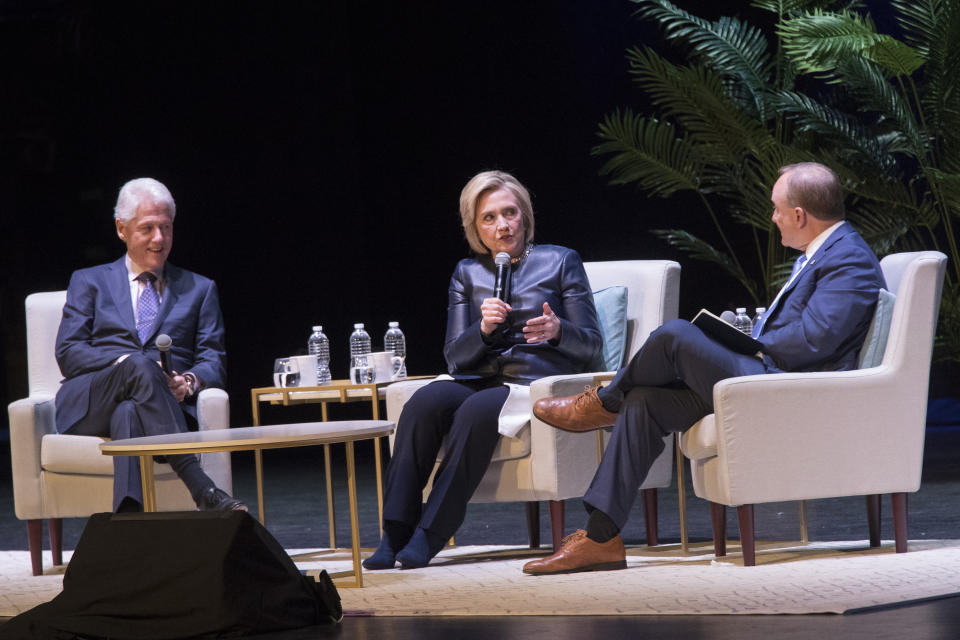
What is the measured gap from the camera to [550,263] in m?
4.09

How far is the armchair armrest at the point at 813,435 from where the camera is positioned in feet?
11.1

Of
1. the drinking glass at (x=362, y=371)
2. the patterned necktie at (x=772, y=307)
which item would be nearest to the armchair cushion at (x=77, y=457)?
the drinking glass at (x=362, y=371)

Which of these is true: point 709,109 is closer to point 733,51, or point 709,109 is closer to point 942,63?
point 733,51

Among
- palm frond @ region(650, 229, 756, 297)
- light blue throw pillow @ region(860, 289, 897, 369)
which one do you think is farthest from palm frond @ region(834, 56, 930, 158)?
light blue throw pillow @ region(860, 289, 897, 369)

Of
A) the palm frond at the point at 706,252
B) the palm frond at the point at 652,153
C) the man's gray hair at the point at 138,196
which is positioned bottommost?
the palm frond at the point at 706,252

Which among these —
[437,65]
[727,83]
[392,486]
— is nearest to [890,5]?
[727,83]

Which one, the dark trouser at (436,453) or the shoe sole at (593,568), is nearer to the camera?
the shoe sole at (593,568)

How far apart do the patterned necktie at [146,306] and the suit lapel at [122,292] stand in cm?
3

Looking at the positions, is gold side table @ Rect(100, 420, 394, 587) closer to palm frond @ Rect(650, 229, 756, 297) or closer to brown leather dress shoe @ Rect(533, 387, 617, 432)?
brown leather dress shoe @ Rect(533, 387, 617, 432)

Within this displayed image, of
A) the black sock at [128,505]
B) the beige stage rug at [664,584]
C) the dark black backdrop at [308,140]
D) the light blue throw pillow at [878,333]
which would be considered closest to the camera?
the beige stage rug at [664,584]

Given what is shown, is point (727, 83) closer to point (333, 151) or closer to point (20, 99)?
point (333, 151)

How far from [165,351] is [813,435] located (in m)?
1.91

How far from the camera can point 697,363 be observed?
346cm

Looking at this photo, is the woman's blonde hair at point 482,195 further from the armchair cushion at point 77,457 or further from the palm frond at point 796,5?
the palm frond at point 796,5
